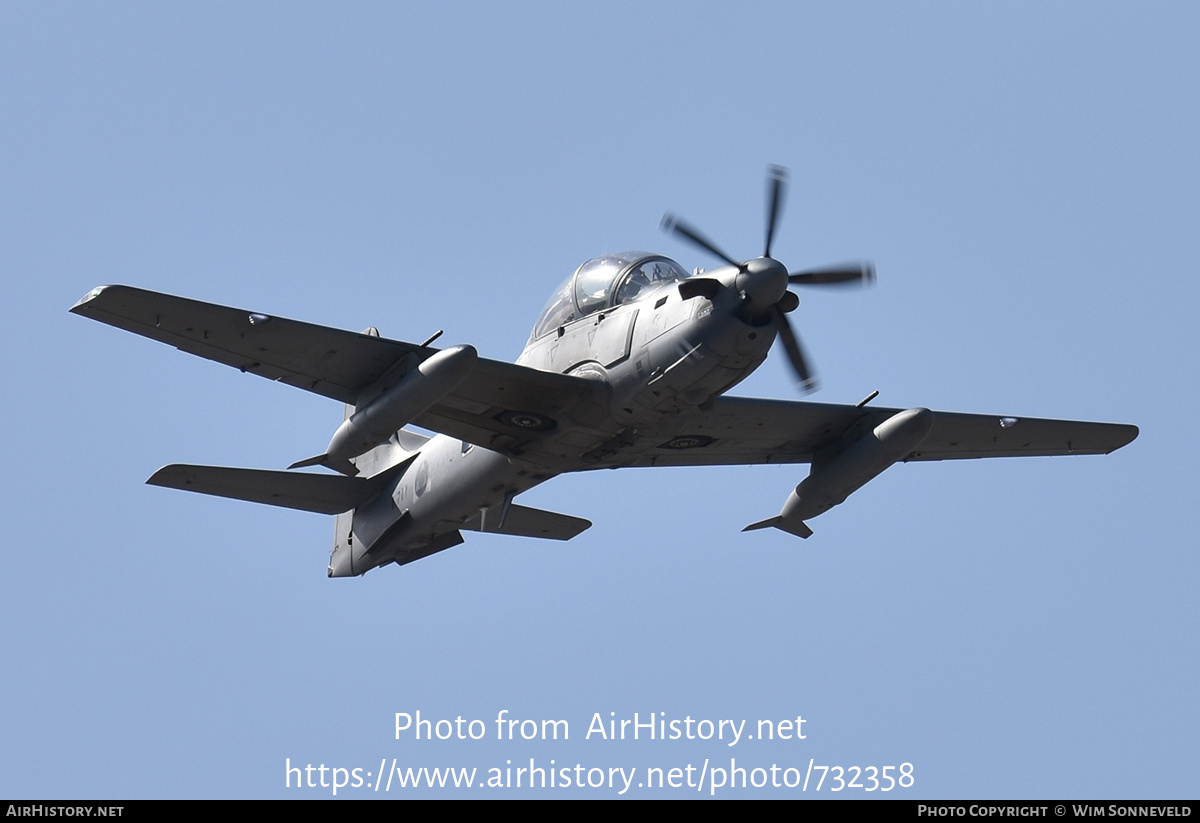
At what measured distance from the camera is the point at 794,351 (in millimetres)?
24938

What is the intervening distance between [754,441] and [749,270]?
23.7ft

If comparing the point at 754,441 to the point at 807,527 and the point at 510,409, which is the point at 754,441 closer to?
the point at 807,527

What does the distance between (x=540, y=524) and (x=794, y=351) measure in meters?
10.0

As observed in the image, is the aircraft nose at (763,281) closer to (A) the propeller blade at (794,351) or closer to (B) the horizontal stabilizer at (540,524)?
(A) the propeller blade at (794,351)

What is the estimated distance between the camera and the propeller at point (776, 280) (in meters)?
23.7

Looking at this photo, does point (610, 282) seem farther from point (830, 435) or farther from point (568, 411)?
point (830, 435)

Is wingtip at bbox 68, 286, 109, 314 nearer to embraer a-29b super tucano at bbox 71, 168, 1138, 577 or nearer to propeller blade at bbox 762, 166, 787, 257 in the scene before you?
embraer a-29b super tucano at bbox 71, 168, 1138, 577

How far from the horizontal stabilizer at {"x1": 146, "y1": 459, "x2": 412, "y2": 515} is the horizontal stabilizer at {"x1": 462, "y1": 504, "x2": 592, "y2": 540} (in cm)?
295

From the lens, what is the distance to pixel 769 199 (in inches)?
971

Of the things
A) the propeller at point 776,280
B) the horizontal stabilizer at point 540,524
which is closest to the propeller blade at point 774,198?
the propeller at point 776,280

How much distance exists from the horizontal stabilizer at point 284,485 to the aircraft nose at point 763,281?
10.5 meters

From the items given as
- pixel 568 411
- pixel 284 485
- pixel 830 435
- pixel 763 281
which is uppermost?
pixel 763 281

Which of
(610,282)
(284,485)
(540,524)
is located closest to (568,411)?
(610,282)
